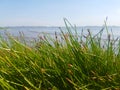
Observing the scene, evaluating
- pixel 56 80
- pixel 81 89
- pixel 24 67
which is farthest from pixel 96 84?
pixel 24 67

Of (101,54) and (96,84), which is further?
(101,54)

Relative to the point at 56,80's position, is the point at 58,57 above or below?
above

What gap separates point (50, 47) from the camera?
2.79 metres

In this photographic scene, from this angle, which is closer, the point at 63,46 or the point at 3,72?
the point at 3,72

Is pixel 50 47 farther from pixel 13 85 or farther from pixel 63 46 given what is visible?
pixel 13 85

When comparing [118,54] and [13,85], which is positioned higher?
[118,54]

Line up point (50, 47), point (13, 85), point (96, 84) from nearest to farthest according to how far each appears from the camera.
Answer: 1. point (96, 84)
2. point (13, 85)
3. point (50, 47)

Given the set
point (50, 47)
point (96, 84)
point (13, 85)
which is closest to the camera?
point (96, 84)

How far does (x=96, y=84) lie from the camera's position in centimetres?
236

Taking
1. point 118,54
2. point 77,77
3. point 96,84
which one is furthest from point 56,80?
point 118,54

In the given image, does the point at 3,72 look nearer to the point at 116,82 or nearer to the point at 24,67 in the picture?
the point at 24,67

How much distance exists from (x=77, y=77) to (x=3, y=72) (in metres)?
0.56

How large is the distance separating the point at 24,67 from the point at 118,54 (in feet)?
2.40

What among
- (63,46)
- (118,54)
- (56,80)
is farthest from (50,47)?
(118,54)
